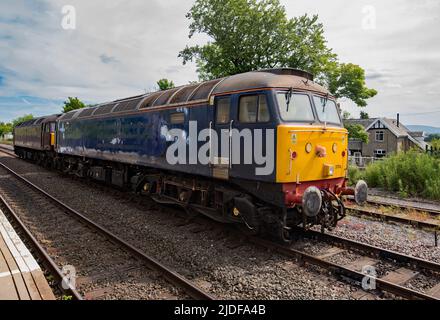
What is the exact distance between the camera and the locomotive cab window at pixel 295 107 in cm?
692

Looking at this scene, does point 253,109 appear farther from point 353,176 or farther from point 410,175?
point 353,176

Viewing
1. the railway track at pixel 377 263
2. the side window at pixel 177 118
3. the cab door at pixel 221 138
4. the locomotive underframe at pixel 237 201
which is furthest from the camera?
the side window at pixel 177 118

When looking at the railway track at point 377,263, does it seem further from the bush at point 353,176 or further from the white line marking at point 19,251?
the bush at point 353,176

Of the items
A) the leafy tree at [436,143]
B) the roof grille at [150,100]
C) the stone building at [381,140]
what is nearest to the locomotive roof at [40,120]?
the roof grille at [150,100]

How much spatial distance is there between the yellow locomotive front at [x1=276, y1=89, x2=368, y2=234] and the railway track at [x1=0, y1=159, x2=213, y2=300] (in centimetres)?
273

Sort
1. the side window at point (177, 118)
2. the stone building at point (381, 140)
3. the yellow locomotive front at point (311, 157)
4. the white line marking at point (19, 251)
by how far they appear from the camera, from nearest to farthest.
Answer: the white line marking at point (19, 251) < the yellow locomotive front at point (311, 157) < the side window at point (177, 118) < the stone building at point (381, 140)

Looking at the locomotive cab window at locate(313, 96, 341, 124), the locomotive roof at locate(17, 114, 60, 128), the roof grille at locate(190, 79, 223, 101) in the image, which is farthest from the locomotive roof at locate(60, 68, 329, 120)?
the locomotive roof at locate(17, 114, 60, 128)

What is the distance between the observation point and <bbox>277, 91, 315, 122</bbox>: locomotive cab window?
692cm

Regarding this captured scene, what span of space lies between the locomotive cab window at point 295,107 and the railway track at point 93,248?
375 centimetres

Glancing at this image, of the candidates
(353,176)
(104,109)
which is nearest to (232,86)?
(104,109)

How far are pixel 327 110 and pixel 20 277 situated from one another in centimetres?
694

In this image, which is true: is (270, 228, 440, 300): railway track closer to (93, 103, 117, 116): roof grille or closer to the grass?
the grass
